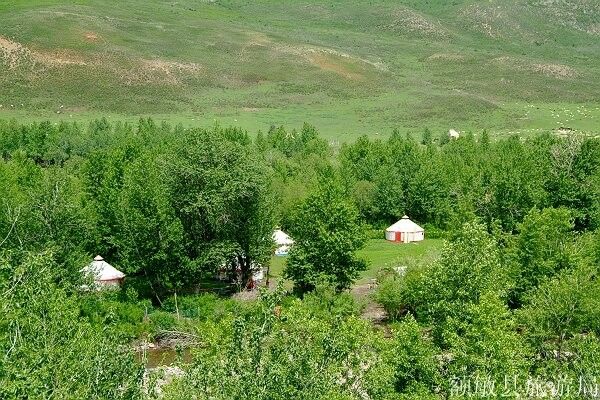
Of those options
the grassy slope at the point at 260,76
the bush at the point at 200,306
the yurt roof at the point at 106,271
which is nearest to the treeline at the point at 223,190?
the yurt roof at the point at 106,271

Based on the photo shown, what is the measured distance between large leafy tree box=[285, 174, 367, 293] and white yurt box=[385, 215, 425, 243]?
62.2ft

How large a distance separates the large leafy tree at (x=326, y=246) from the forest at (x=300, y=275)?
0.11 meters

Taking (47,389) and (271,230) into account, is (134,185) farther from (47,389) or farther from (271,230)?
(47,389)

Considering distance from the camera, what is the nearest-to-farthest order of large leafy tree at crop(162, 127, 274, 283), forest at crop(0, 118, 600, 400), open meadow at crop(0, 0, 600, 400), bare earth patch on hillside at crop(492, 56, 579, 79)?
forest at crop(0, 118, 600, 400) → open meadow at crop(0, 0, 600, 400) → large leafy tree at crop(162, 127, 274, 283) → bare earth patch on hillside at crop(492, 56, 579, 79)

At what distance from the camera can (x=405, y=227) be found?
61.4 metres

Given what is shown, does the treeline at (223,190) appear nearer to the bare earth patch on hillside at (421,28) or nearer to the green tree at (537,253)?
the green tree at (537,253)

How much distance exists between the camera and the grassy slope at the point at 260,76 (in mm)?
119938

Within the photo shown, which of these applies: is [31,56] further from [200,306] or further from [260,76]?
[200,306]

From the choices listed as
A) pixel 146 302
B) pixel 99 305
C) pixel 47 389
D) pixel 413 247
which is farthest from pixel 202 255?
pixel 47 389

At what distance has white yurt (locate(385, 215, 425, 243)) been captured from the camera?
201 ft

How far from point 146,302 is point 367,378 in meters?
21.6

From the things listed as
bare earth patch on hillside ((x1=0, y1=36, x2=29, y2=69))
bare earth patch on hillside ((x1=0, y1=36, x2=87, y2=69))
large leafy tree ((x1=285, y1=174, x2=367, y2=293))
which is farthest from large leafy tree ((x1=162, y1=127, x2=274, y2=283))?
bare earth patch on hillside ((x1=0, y1=36, x2=29, y2=69))

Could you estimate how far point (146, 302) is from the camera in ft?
131

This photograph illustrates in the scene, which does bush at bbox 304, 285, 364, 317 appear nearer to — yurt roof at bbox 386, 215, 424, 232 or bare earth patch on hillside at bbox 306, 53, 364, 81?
yurt roof at bbox 386, 215, 424, 232
